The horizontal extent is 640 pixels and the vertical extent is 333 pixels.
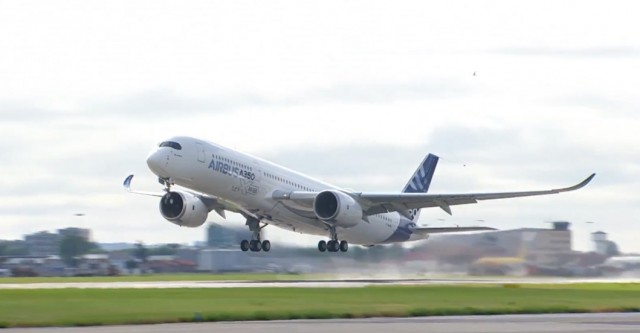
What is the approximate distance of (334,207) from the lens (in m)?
60.4

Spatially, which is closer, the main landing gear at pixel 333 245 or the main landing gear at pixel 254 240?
the main landing gear at pixel 333 245

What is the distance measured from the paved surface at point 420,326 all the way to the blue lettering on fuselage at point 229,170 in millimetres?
22970

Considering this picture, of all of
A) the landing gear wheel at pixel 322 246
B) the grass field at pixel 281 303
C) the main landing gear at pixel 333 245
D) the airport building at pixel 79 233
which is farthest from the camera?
the airport building at pixel 79 233

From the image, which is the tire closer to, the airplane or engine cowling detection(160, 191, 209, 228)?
the airplane

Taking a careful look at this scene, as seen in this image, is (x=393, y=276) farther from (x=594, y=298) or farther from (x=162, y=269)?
(x=162, y=269)

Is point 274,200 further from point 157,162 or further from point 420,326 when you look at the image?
point 420,326

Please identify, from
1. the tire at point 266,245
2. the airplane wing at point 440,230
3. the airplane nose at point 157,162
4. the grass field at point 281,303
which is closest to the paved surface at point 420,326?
the grass field at point 281,303

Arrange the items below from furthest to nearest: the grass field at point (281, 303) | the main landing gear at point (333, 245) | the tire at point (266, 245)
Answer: the tire at point (266, 245), the main landing gear at point (333, 245), the grass field at point (281, 303)

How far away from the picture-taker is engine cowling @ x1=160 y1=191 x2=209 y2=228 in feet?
207

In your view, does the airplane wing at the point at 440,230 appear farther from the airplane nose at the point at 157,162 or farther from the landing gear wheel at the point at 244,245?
the airplane nose at the point at 157,162

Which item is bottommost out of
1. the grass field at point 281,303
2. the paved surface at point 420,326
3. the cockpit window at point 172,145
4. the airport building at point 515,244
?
the paved surface at point 420,326

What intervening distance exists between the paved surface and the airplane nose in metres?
22.5

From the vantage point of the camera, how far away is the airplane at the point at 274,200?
185ft

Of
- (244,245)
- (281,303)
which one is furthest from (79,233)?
(281,303)
